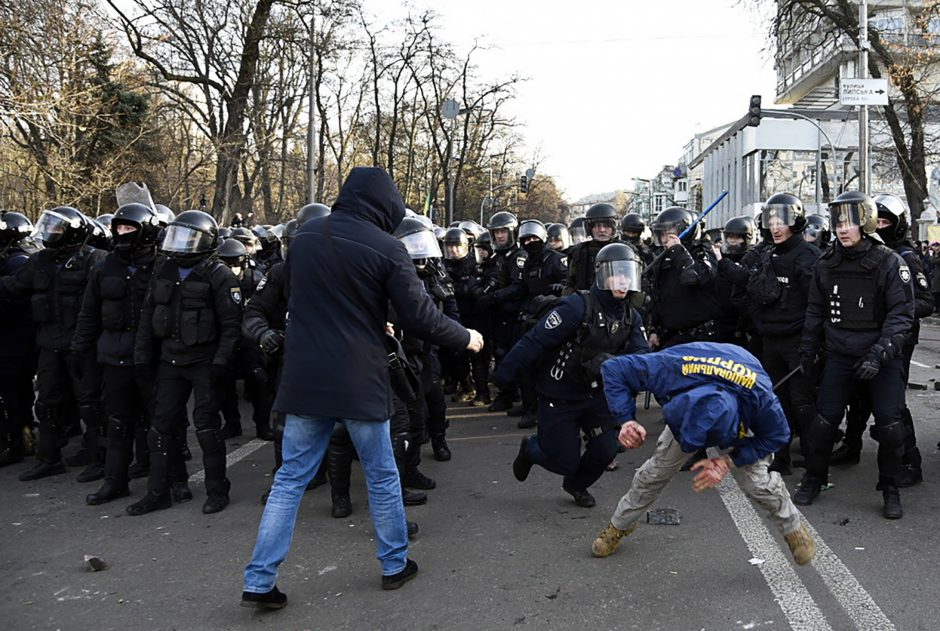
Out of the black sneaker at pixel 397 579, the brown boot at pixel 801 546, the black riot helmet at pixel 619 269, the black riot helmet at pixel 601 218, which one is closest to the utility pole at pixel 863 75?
the black riot helmet at pixel 601 218

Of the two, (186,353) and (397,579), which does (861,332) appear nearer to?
(397,579)

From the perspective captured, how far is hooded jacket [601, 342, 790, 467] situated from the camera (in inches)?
144

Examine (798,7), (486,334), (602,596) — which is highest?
(798,7)

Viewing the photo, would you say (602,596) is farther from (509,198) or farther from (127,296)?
(509,198)

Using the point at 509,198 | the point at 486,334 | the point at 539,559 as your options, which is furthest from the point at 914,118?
the point at 509,198

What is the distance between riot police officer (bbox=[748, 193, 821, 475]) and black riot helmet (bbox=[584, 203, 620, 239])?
64.2 inches

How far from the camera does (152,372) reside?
5590mm

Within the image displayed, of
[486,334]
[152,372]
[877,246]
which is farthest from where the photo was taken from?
[486,334]

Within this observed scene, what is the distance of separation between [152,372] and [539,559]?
2946 mm

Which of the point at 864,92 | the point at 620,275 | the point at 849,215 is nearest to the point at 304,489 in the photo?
the point at 620,275

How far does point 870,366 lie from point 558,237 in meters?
5.25

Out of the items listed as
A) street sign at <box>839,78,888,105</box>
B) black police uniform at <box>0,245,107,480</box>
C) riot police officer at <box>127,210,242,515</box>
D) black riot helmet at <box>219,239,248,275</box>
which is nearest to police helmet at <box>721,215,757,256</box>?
black riot helmet at <box>219,239,248,275</box>

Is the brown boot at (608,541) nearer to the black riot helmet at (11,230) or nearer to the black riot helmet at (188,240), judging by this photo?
the black riot helmet at (188,240)

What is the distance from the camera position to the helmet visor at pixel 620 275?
4.92 meters
